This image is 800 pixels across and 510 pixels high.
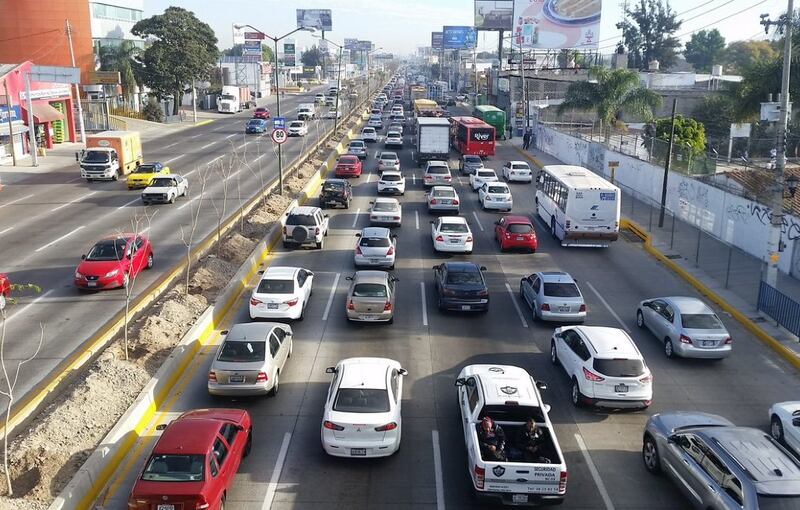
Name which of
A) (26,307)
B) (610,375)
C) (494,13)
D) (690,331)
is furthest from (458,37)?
(610,375)

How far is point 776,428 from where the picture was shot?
48.9 ft

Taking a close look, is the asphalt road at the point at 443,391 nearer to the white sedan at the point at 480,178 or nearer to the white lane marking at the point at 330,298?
the white lane marking at the point at 330,298

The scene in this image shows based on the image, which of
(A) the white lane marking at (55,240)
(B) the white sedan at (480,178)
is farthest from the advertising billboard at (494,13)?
(A) the white lane marking at (55,240)

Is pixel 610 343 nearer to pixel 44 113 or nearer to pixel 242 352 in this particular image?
pixel 242 352

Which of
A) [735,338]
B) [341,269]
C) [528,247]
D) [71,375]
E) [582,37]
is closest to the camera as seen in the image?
[71,375]

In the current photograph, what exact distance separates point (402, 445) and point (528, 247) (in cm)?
1678

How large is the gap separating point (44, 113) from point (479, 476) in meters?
57.0

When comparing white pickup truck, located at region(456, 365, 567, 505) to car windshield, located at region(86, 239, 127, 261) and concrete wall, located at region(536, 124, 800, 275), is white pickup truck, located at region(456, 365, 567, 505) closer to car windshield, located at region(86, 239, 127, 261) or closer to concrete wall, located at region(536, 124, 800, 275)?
car windshield, located at region(86, 239, 127, 261)

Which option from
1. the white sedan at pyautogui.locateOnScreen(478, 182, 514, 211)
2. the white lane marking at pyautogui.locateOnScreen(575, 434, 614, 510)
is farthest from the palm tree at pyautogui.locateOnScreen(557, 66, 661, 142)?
the white lane marking at pyautogui.locateOnScreen(575, 434, 614, 510)

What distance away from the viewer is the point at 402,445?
14523mm

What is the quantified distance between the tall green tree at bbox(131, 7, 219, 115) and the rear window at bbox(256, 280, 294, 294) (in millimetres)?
72794

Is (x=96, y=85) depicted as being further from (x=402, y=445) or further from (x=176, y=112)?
(x=402, y=445)

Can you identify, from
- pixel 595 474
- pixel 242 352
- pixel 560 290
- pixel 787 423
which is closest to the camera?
pixel 595 474

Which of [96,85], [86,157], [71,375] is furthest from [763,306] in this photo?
[96,85]
